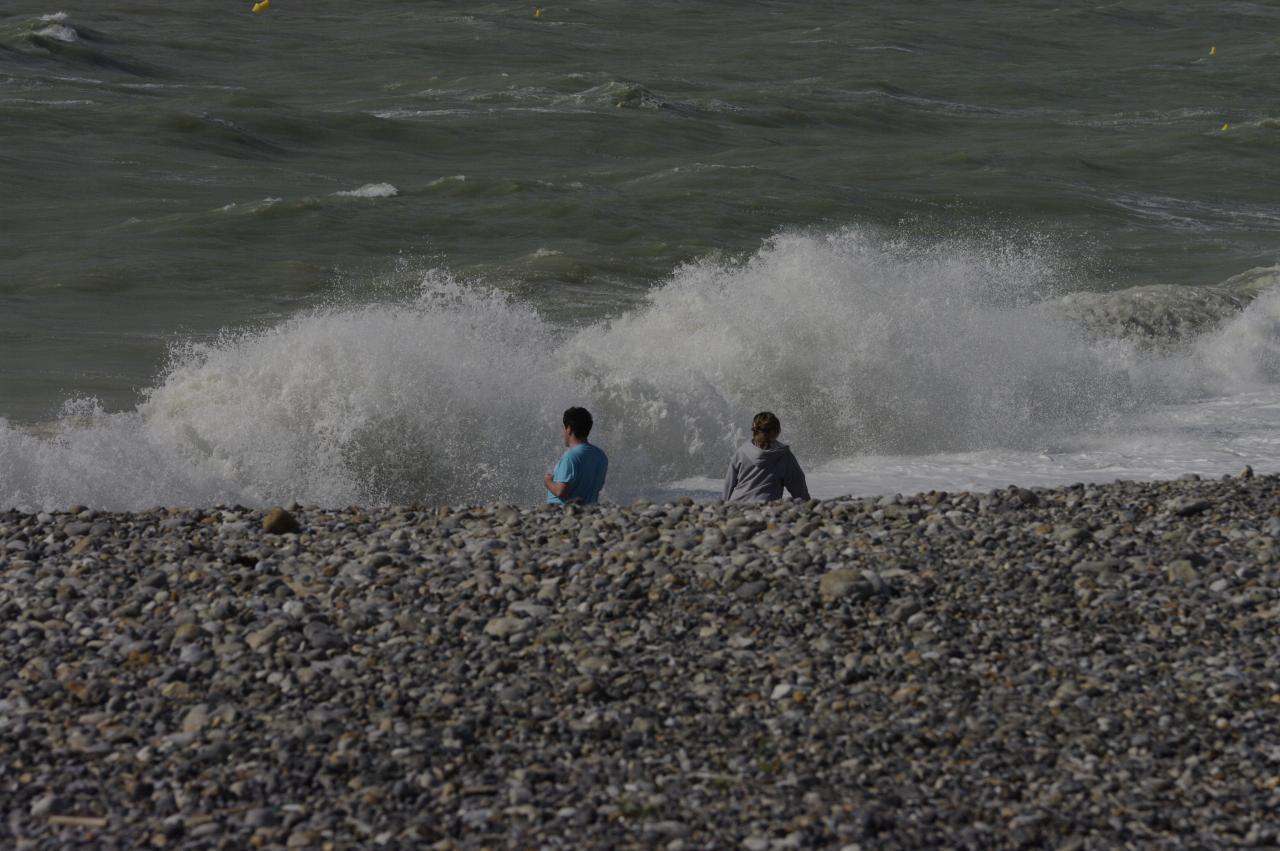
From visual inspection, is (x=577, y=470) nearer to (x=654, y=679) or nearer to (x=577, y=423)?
(x=577, y=423)

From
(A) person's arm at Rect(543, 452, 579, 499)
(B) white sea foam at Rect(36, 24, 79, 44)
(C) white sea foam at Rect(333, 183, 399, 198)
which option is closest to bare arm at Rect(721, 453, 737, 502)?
(A) person's arm at Rect(543, 452, 579, 499)

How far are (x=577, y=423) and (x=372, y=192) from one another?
1392cm

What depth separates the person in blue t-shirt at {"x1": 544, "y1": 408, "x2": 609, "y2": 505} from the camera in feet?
27.7

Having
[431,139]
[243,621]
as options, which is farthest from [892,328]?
[431,139]

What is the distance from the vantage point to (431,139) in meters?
26.5

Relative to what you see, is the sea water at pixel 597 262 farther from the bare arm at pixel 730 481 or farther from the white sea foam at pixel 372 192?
the bare arm at pixel 730 481

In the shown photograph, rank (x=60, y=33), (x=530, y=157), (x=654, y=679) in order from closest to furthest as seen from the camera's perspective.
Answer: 1. (x=654, y=679)
2. (x=530, y=157)
3. (x=60, y=33)

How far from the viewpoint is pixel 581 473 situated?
8.51 m

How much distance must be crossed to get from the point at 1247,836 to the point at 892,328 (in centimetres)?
894

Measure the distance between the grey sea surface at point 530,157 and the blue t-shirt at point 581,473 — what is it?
5348 mm

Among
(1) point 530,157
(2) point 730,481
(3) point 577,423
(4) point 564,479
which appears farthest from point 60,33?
(2) point 730,481

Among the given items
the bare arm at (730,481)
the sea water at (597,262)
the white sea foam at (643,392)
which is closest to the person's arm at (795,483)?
the bare arm at (730,481)

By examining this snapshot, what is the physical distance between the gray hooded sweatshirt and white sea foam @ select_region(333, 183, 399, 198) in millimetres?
13907

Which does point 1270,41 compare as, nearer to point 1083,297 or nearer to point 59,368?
point 1083,297
